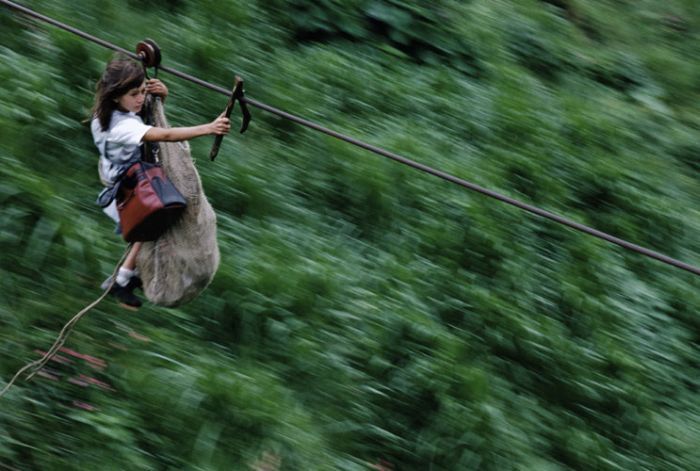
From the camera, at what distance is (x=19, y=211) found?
496 cm

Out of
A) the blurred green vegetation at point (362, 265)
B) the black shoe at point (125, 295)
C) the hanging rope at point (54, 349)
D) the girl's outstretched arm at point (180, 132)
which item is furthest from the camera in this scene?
the blurred green vegetation at point (362, 265)

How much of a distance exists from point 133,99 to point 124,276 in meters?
0.79

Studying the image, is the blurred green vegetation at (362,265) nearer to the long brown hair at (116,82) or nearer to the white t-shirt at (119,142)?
the white t-shirt at (119,142)

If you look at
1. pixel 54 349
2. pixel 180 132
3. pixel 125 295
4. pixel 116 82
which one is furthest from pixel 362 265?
pixel 116 82

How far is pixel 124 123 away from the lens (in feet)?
13.2

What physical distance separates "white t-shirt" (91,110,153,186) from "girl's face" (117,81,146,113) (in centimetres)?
3

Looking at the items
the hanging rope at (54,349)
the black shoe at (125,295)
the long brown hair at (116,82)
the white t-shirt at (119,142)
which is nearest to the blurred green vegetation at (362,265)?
the hanging rope at (54,349)

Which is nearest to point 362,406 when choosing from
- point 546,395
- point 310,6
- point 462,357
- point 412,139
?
point 462,357

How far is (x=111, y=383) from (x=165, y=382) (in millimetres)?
232

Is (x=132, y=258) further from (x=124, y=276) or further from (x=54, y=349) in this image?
(x=54, y=349)

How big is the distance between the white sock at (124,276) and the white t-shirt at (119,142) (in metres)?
0.41

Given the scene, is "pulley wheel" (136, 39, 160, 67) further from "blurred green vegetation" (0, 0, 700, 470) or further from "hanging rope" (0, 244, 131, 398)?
"blurred green vegetation" (0, 0, 700, 470)

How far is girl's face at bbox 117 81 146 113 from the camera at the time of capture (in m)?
3.99

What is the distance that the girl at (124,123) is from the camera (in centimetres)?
394
